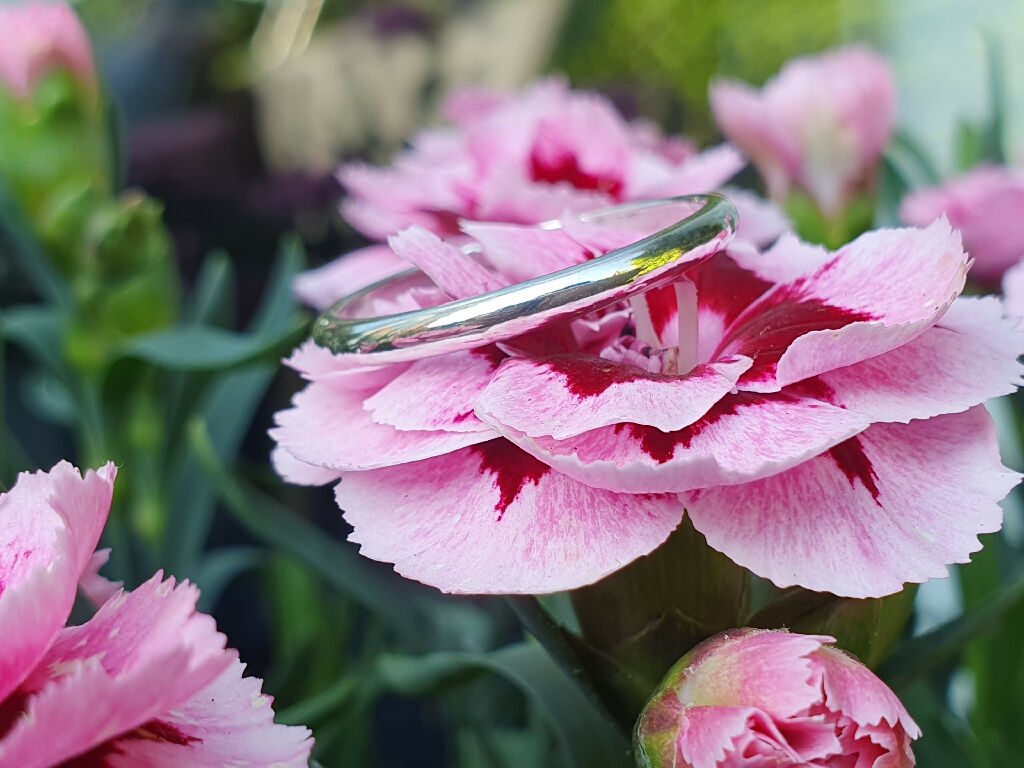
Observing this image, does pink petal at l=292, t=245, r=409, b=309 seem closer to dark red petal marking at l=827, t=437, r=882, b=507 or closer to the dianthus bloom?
the dianthus bloom

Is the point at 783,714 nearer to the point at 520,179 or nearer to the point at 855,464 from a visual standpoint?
the point at 855,464

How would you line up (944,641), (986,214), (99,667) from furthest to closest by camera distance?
1. (986,214)
2. (944,641)
3. (99,667)

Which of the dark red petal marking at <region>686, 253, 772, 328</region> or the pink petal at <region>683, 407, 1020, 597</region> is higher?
the dark red petal marking at <region>686, 253, 772, 328</region>

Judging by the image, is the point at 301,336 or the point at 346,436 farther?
the point at 301,336

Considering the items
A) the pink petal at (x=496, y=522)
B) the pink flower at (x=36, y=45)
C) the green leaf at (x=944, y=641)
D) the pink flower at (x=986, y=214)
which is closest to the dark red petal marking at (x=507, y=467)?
the pink petal at (x=496, y=522)

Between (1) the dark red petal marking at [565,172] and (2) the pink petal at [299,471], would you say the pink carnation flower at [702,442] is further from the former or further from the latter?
(1) the dark red petal marking at [565,172]

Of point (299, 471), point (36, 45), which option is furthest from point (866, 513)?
point (36, 45)

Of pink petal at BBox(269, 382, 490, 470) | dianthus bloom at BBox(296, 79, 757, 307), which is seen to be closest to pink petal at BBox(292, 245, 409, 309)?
dianthus bloom at BBox(296, 79, 757, 307)
